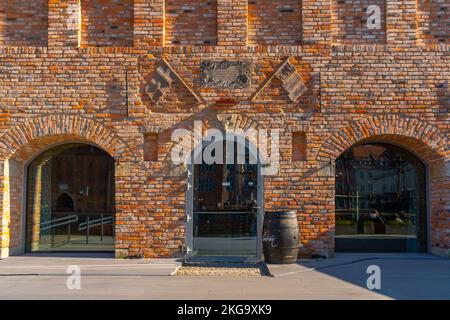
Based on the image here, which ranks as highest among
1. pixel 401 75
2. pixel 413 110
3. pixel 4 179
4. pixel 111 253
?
pixel 401 75

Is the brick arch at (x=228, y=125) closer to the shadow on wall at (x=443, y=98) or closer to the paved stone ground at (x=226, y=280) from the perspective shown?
the paved stone ground at (x=226, y=280)

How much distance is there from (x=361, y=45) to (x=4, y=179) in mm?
7204

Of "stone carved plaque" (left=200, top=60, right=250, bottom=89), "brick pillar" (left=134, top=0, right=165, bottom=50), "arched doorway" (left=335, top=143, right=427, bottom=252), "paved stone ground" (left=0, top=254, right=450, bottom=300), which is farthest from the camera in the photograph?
"arched doorway" (left=335, top=143, right=427, bottom=252)

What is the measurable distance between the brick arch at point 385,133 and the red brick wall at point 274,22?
6.57 feet

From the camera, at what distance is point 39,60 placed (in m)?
10.3

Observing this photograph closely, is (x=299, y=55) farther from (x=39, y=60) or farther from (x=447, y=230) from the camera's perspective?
(x=39, y=60)

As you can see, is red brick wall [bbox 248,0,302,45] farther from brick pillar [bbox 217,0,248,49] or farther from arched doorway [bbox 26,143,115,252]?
arched doorway [bbox 26,143,115,252]

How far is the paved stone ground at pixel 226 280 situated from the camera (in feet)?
22.0

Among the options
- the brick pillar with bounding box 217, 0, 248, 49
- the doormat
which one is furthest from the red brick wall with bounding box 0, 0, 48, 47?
the doormat

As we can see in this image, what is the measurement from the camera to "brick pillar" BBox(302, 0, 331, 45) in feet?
33.6

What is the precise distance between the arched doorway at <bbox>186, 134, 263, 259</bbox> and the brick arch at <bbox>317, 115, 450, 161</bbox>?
146 cm

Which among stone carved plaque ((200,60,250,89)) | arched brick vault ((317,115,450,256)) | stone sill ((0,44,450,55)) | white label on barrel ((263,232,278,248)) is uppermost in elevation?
stone sill ((0,44,450,55))

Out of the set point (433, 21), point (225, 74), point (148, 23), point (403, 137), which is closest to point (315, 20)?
point (225, 74)

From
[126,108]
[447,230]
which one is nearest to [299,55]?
[126,108]
